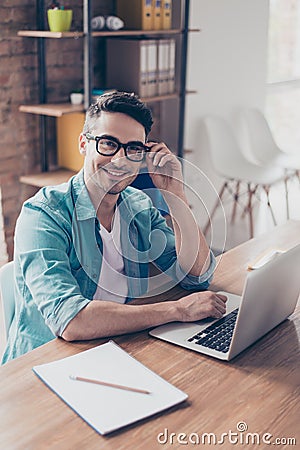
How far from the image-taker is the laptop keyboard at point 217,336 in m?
1.53

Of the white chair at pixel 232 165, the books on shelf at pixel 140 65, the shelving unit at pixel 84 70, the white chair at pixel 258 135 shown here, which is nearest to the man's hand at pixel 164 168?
the shelving unit at pixel 84 70

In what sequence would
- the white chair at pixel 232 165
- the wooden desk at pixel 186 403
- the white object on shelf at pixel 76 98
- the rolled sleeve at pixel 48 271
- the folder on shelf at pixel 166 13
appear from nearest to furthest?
the wooden desk at pixel 186 403 < the rolled sleeve at pixel 48 271 < the white object on shelf at pixel 76 98 < the folder on shelf at pixel 166 13 < the white chair at pixel 232 165

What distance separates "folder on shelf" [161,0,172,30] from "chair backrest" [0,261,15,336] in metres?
2.35

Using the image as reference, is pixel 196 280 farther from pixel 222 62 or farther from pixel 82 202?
pixel 222 62

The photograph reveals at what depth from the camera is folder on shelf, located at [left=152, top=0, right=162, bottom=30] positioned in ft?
12.1

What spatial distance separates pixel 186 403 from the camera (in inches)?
51.3

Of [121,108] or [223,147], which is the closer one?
[121,108]

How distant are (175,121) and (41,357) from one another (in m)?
2.90


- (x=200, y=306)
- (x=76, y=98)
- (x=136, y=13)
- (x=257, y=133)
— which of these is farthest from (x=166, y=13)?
(x=200, y=306)

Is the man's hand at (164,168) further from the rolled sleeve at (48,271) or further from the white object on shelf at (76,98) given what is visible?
the white object on shelf at (76,98)

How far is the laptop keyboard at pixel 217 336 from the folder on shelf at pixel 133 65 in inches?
89.6

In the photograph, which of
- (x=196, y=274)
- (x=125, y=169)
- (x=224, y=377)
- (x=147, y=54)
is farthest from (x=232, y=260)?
(x=147, y=54)

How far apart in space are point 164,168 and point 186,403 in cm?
72

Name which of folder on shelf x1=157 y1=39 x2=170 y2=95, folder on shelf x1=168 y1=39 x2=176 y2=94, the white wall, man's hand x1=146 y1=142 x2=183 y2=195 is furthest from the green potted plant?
man's hand x1=146 y1=142 x2=183 y2=195
